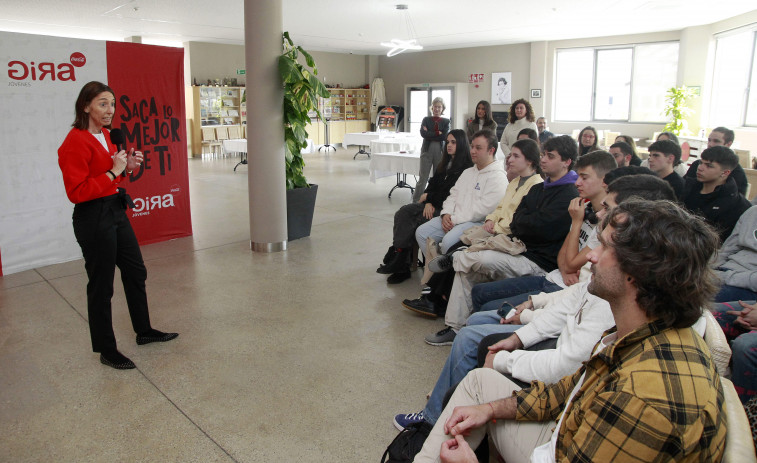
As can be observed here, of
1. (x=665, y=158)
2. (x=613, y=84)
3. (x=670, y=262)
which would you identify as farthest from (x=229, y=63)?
(x=670, y=262)

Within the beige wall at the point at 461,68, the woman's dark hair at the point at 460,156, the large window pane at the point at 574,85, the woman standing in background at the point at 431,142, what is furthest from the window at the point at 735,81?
the woman's dark hair at the point at 460,156

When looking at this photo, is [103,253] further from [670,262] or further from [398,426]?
[670,262]

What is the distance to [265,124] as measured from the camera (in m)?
5.05

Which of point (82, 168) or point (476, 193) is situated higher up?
point (82, 168)

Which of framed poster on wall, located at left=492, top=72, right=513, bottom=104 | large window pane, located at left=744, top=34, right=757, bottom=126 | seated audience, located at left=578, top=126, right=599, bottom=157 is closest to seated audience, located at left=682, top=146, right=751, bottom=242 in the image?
seated audience, located at left=578, top=126, right=599, bottom=157

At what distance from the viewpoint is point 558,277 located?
9.21 feet

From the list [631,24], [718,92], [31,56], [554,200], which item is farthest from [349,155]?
[554,200]

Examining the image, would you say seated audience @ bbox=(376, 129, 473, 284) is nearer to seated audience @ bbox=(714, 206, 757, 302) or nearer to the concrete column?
the concrete column

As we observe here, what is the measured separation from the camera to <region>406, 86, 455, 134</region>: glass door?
15.4 meters

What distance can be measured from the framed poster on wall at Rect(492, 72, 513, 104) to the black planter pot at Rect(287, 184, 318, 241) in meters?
10.1

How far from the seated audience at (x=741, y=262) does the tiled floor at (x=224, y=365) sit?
1526mm

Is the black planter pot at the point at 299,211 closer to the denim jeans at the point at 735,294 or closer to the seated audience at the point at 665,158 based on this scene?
the seated audience at the point at 665,158

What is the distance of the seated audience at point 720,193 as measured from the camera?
3.07 m

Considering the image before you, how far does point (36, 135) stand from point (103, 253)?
246cm
